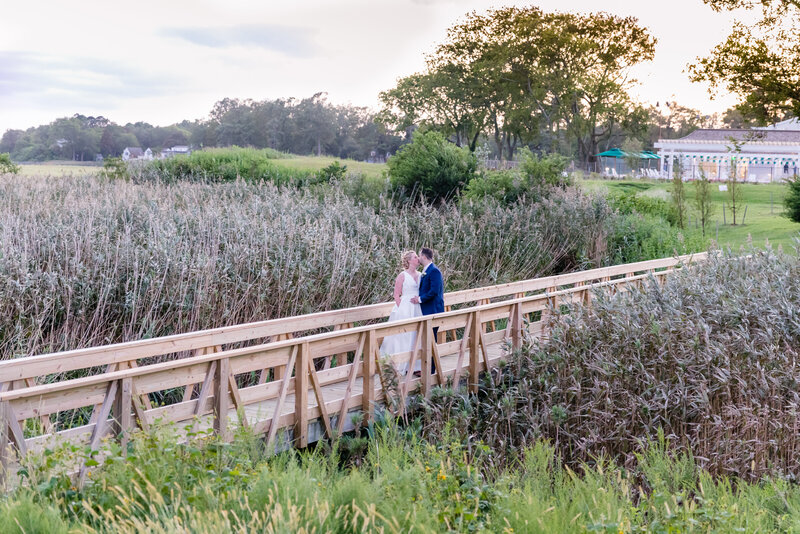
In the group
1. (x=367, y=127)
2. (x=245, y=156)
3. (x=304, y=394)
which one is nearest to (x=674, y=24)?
(x=245, y=156)

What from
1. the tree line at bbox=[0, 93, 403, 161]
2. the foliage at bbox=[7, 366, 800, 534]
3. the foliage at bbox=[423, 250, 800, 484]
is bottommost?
the foliage at bbox=[423, 250, 800, 484]

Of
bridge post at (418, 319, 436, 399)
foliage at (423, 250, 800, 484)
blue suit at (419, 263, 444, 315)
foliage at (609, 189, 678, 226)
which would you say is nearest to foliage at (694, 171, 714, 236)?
foliage at (609, 189, 678, 226)

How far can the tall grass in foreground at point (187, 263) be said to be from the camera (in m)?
8.72

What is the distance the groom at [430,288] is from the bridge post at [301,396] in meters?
2.26

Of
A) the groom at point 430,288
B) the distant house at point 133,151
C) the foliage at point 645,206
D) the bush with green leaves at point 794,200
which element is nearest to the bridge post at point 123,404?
the groom at point 430,288

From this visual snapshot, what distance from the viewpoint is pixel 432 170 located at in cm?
2034

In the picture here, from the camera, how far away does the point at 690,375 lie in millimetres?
7715

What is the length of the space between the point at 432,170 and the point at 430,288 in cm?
1174

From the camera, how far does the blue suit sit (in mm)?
8898

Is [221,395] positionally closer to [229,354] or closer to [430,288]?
[229,354]

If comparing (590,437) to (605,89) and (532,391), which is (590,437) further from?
(605,89)

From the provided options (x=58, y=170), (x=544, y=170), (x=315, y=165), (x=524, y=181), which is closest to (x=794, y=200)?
(x=544, y=170)

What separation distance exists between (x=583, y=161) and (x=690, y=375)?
4340 cm

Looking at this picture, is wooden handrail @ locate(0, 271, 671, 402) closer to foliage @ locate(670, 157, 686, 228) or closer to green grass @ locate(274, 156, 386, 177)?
foliage @ locate(670, 157, 686, 228)
